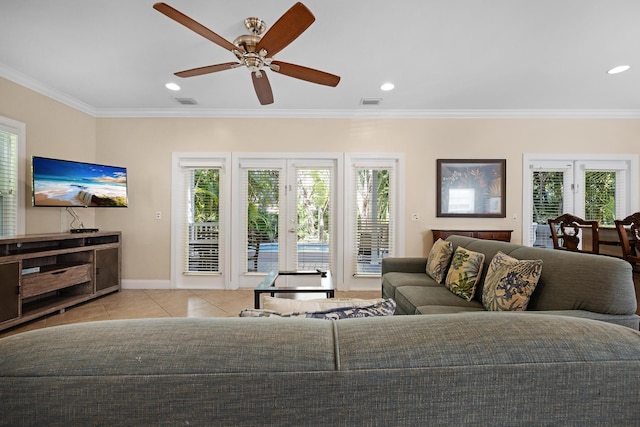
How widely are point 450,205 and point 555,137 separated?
174 cm

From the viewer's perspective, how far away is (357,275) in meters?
4.39

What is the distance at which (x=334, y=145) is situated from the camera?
437cm

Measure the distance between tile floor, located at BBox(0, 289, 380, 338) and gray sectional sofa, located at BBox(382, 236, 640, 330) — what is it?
73.9 inches

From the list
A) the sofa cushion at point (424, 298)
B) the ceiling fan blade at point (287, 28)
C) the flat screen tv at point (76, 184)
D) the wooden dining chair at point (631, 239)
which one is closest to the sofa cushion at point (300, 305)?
the sofa cushion at point (424, 298)

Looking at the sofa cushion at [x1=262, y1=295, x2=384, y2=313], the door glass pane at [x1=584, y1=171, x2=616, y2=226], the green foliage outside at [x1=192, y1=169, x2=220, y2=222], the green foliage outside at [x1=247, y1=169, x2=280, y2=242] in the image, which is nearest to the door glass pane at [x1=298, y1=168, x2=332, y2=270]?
the green foliage outside at [x1=247, y1=169, x2=280, y2=242]

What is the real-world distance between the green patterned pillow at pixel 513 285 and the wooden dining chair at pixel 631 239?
58.5 inches

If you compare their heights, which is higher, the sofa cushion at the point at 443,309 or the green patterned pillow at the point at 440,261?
the green patterned pillow at the point at 440,261

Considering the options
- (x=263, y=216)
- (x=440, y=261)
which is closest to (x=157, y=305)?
(x=263, y=216)

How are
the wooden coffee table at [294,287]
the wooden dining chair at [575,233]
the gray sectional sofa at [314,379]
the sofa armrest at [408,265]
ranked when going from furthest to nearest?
the sofa armrest at [408,265] < the wooden dining chair at [575,233] < the wooden coffee table at [294,287] < the gray sectional sofa at [314,379]

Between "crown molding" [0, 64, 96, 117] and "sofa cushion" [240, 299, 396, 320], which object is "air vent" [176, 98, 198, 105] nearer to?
"crown molding" [0, 64, 96, 117]

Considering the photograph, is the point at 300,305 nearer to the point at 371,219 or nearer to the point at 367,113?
the point at 371,219

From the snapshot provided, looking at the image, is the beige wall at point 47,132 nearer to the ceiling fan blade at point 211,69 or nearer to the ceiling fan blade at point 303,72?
the ceiling fan blade at point 211,69

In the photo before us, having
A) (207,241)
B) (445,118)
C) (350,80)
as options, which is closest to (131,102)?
(207,241)

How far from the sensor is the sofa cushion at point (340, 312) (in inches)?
36.3
